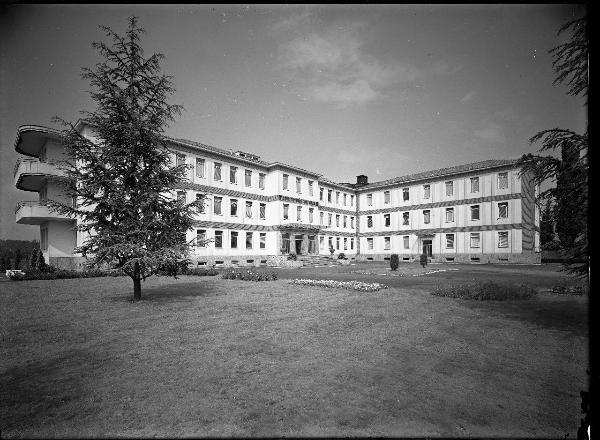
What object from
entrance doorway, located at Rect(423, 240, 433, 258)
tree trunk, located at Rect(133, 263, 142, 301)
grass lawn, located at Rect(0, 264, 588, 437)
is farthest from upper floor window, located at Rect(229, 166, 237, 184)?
entrance doorway, located at Rect(423, 240, 433, 258)

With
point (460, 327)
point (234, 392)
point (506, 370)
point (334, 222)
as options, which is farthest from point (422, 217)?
point (234, 392)

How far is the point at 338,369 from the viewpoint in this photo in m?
4.93

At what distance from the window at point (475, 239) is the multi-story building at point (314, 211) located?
119 mm

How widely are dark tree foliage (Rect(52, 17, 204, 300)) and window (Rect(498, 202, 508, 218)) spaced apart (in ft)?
126

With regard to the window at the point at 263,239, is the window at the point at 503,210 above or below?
above

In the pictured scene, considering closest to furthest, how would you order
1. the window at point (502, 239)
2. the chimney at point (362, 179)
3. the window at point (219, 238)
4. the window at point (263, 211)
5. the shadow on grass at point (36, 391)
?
1. the shadow on grass at point (36, 391)
2. the window at point (219, 238)
3. the window at point (502, 239)
4. the window at point (263, 211)
5. the chimney at point (362, 179)

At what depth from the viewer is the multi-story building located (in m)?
23.6

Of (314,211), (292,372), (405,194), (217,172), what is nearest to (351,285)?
(292,372)

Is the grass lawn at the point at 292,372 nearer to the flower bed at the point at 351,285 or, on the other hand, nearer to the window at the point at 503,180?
the flower bed at the point at 351,285

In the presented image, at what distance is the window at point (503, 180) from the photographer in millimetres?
35531

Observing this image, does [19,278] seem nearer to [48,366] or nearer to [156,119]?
[156,119]

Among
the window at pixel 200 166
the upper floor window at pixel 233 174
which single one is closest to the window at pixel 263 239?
the upper floor window at pixel 233 174

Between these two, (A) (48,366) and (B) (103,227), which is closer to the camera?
(A) (48,366)

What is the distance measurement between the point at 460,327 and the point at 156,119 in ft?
40.5
